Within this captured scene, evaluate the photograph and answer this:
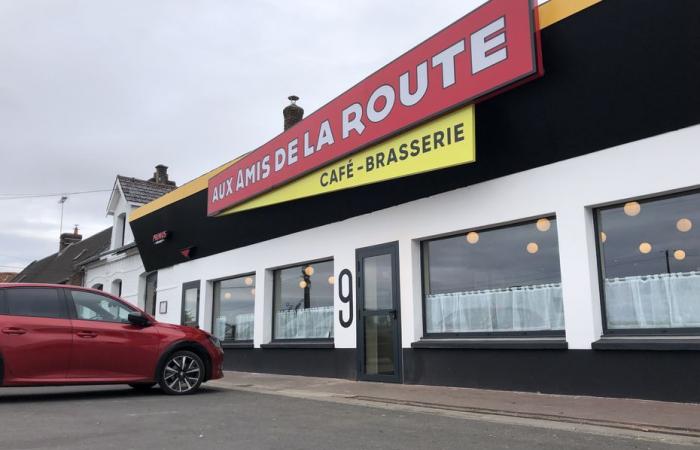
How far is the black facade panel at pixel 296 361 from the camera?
36.9 ft

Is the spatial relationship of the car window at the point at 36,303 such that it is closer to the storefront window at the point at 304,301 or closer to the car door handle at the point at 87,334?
the car door handle at the point at 87,334

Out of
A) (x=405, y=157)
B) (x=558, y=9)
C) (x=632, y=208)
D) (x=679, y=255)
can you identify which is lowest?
(x=679, y=255)

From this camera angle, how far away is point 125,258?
2258 centimetres

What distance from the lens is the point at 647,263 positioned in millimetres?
7500

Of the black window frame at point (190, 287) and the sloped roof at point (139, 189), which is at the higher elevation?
the sloped roof at point (139, 189)

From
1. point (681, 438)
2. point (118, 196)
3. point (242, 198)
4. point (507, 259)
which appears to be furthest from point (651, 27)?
point (118, 196)

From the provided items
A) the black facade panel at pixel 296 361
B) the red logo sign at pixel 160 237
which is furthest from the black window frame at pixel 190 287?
the black facade panel at pixel 296 361

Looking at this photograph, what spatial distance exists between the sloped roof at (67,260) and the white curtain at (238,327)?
48.7 feet

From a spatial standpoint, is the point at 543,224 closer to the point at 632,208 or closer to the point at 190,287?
the point at 632,208

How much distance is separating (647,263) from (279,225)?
812cm

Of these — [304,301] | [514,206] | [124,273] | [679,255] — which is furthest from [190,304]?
[679,255]

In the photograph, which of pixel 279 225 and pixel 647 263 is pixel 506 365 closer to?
pixel 647 263

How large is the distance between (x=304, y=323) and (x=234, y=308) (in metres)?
3.32

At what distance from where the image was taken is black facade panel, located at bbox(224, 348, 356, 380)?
11.2 metres
